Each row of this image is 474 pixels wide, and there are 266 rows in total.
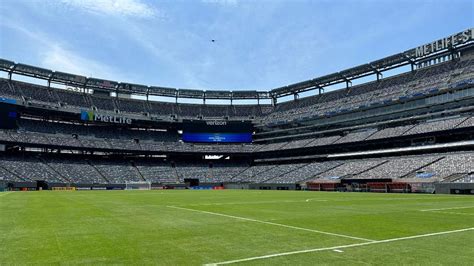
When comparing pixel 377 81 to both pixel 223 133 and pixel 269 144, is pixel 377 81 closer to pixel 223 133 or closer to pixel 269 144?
pixel 269 144

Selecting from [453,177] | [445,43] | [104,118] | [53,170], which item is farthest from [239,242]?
[104,118]

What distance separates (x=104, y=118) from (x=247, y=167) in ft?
135

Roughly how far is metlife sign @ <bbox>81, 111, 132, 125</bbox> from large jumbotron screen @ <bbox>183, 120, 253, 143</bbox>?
17.8 metres

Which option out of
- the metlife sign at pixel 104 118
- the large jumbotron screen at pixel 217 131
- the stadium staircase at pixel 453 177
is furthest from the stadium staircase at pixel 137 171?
the stadium staircase at pixel 453 177

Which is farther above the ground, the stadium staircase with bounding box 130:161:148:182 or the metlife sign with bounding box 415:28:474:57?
the metlife sign with bounding box 415:28:474:57

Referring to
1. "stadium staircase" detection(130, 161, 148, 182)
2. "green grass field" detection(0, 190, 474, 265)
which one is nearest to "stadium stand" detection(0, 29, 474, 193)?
"stadium staircase" detection(130, 161, 148, 182)

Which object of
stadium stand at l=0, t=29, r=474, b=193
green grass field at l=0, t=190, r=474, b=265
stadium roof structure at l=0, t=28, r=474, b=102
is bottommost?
green grass field at l=0, t=190, r=474, b=265

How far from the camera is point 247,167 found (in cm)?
10606

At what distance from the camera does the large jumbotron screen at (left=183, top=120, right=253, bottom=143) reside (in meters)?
109

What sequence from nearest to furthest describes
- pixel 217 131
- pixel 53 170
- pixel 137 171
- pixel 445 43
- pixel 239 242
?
pixel 239 242, pixel 445 43, pixel 53 170, pixel 137 171, pixel 217 131

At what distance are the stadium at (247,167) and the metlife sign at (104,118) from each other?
285 mm

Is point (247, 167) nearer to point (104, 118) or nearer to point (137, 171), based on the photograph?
point (137, 171)

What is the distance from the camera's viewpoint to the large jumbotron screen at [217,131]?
10912 centimetres

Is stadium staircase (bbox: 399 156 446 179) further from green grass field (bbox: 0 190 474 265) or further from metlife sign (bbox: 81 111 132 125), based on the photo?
metlife sign (bbox: 81 111 132 125)
